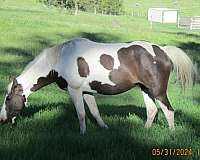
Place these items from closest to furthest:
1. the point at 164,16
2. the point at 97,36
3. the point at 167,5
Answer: the point at 97,36, the point at 164,16, the point at 167,5

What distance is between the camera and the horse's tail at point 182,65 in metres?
8.41

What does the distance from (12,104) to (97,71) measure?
1584mm

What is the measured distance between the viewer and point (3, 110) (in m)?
8.27

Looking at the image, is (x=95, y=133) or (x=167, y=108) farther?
(x=167, y=108)

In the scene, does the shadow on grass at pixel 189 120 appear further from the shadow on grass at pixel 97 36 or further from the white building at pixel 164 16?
the white building at pixel 164 16

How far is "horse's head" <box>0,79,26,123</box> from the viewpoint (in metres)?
→ 8.24

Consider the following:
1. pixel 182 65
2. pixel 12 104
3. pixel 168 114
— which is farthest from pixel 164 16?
pixel 12 104

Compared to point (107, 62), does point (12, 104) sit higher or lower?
lower

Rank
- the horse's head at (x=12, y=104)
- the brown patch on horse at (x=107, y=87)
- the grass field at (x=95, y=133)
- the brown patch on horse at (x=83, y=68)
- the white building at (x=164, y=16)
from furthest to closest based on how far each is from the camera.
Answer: the white building at (x=164, y=16), the horse's head at (x=12, y=104), the brown patch on horse at (x=107, y=87), the brown patch on horse at (x=83, y=68), the grass field at (x=95, y=133)

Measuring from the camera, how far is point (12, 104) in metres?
8.24

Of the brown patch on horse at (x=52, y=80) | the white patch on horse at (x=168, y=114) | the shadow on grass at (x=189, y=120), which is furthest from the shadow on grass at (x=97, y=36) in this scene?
the white patch on horse at (x=168, y=114)

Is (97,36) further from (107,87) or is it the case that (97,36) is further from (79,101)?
(79,101)

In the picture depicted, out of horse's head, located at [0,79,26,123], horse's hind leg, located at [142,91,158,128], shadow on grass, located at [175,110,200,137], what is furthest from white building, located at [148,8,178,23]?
horse's head, located at [0,79,26,123]

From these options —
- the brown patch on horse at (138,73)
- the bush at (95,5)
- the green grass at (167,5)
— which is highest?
the brown patch on horse at (138,73)
